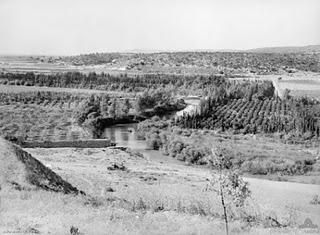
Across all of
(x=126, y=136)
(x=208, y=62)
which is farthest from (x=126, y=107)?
(x=208, y=62)

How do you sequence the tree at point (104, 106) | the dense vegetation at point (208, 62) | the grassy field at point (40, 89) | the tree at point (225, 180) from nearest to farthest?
the tree at point (225, 180) < the tree at point (104, 106) < the grassy field at point (40, 89) < the dense vegetation at point (208, 62)

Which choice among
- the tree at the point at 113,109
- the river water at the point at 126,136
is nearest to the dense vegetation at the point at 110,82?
the tree at the point at 113,109

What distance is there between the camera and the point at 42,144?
32062 millimetres

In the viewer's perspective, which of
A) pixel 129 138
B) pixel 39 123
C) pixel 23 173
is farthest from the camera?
pixel 39 123

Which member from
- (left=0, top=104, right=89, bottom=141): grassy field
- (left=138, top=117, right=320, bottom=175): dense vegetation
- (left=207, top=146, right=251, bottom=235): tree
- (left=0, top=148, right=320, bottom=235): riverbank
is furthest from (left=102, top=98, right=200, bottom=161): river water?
(left=207, top=146, right=251, bottom=235): tree

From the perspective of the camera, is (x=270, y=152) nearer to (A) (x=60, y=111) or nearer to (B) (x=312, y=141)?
(B) (x=312, y=141)

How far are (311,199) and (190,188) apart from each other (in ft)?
15.9

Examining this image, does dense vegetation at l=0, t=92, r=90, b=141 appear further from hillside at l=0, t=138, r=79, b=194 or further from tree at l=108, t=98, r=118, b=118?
hillside at l=0, t=138, r=79, b=194

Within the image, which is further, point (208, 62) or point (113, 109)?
point (208, 62)

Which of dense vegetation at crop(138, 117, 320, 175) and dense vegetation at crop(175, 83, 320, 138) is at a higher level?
dense vegetation at crop(175, 83, 320, 138)

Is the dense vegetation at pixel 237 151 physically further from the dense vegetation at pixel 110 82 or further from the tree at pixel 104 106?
the dense vegetation at pixel 110 82

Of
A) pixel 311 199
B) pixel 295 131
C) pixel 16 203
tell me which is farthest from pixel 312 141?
pixel 16 203

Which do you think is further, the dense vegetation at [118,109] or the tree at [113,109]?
the tree at [113,109]

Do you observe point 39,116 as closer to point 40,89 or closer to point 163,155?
point 163,155
